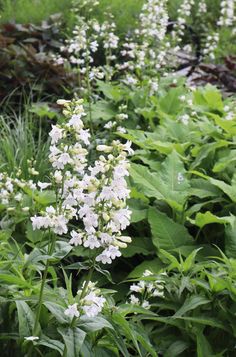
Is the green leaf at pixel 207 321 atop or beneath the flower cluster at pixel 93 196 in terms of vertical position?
beneath

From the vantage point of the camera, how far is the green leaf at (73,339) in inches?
81.7

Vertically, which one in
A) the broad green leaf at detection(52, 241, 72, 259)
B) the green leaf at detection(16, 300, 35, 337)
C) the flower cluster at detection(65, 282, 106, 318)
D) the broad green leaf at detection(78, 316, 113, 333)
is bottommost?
the green leaf at detection(16, 300, 35, 337)

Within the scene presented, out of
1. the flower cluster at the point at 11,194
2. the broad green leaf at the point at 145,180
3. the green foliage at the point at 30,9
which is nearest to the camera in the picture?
the flower cluster at the point at 11,194

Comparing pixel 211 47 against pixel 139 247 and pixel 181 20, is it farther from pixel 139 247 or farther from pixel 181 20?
pixel 139 247

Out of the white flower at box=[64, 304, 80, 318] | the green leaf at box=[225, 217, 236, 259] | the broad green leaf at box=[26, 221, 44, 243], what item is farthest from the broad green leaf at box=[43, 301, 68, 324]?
the green leaf at box=[225, 217, 236, 259]

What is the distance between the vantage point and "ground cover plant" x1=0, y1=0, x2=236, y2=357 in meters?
2.12

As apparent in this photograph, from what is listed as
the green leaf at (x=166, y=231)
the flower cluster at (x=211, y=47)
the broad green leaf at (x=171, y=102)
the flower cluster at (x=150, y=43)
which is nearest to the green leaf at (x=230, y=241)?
the green leaf at (x=166, y=231)

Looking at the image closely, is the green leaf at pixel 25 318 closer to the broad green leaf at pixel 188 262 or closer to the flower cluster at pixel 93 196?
the flower cluster at pixel 93 196

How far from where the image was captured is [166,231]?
3.13 meters

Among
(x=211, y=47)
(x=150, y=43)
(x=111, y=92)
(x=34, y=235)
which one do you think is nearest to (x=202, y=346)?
(x=34, y=235)

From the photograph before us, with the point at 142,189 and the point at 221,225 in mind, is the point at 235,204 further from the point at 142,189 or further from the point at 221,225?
the point at 142,189

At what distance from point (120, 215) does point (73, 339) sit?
42cm

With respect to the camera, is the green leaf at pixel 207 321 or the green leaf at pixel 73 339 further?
the green leaf at pixel 207 321

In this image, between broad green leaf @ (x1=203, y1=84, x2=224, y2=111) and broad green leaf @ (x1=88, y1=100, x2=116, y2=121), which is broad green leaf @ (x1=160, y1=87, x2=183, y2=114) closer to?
broad green leaf @ (x1=203, y1=84, x2=224, y2=111)
